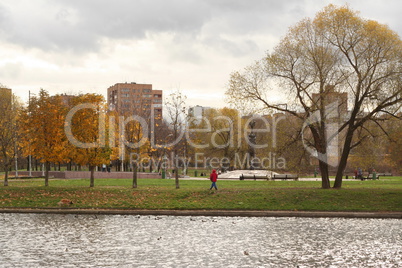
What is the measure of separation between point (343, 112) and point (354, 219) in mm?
12586

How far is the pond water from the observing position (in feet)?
39.1

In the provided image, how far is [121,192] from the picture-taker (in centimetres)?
3212

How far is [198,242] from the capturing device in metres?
15.1

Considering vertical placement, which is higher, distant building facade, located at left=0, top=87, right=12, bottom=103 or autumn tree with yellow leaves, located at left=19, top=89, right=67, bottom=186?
distant building facade, located at left=0, top=87, right=12, bottom=103

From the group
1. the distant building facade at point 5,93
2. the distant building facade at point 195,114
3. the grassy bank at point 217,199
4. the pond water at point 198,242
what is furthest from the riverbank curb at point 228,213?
the distant building facade at point 5,93

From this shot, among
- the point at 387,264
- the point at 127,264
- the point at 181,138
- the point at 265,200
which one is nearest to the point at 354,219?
the point at 265,200

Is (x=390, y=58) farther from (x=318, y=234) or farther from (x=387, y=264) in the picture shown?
(x=387, y=264)

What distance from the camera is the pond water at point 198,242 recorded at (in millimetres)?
11906

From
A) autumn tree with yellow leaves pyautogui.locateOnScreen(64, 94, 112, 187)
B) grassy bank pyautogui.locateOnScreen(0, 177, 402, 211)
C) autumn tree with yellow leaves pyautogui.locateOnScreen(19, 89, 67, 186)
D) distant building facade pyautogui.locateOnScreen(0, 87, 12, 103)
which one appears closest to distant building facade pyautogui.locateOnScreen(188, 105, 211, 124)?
autumn tree with yellow leaves pyautogui.locateOnScreen(64, 94, 112, 187)

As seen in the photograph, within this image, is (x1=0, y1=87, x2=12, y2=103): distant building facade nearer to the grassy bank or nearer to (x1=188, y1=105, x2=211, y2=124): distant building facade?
(x1=188, y1=105, x2=211, y2=124): distant building facade

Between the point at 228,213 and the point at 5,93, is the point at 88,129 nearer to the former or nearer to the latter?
the point at 228,213

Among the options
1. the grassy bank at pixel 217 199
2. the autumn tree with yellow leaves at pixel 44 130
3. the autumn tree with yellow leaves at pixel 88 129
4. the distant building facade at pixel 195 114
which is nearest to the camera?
the grassy bank at pixel 217 199

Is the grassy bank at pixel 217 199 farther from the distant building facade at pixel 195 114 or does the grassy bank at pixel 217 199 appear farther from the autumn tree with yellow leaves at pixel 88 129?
the distant building facade at pixel 195 114

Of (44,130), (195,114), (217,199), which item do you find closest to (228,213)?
(217,199)
